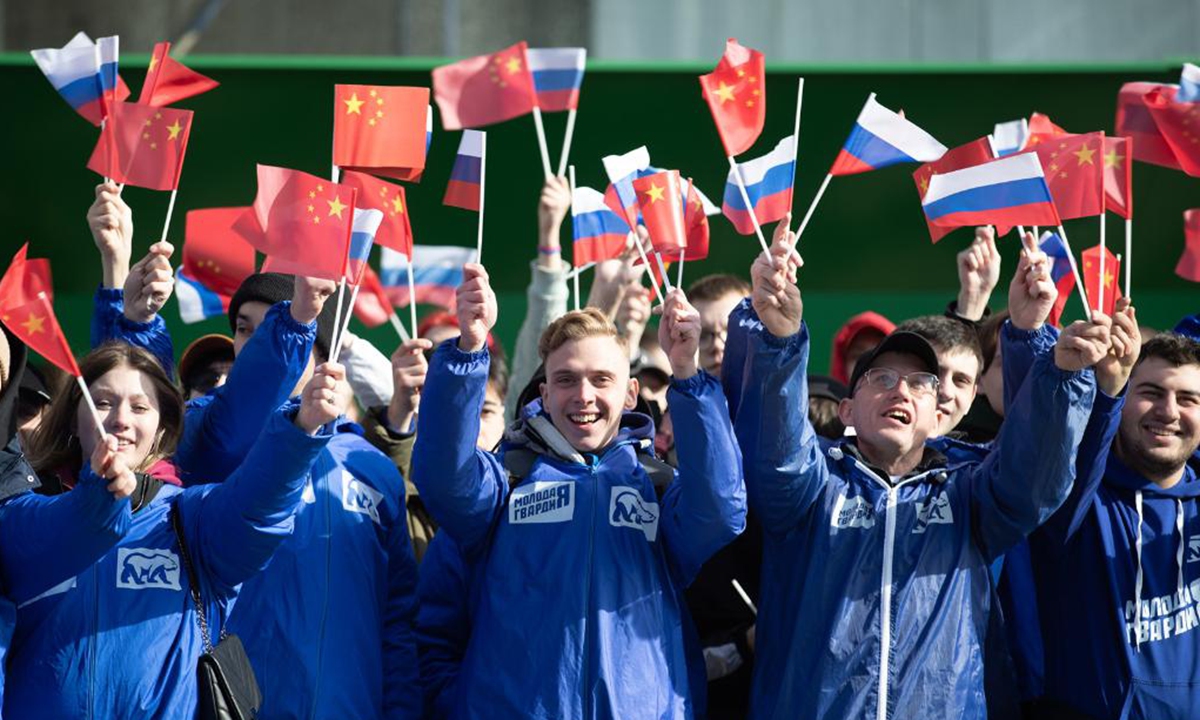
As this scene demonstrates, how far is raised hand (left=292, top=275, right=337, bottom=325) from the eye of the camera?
13.8ft

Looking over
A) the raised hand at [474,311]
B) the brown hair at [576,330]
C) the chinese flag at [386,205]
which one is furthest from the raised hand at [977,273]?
the raised hand at [474,311]

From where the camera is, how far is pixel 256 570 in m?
3.88

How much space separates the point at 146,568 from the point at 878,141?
2.53 metres

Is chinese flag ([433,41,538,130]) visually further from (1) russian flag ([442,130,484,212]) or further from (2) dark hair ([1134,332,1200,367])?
(2) dark hair ([1134,332,1200,367])

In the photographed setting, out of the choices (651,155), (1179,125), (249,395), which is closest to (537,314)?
(249,395)

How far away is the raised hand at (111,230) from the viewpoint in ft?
15.4

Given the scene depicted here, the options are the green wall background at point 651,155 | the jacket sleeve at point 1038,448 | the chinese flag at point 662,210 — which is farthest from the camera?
the green wall background at point 651,155

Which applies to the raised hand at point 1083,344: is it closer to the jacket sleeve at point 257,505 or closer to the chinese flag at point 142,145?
the jacket sleeve at point 257,505

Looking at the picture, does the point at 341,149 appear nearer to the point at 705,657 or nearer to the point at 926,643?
the point at 705,657

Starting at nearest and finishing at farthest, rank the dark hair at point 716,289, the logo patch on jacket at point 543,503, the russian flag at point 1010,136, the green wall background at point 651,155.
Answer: the logo patch on jacket at point 543,503 → the dark hair at point 716,289 → the russian flag at point 1010,136 → the green wall background at point 651,155

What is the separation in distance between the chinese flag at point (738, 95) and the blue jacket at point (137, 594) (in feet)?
5.44

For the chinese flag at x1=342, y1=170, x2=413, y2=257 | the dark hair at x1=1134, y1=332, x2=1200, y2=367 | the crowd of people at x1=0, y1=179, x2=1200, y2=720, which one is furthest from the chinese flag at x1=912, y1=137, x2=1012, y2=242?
the chinese flag at x1=342, y1=170, x2=413, y2=257

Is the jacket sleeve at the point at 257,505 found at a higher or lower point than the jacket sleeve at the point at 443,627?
higher

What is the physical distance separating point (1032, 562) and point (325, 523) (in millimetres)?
2037
